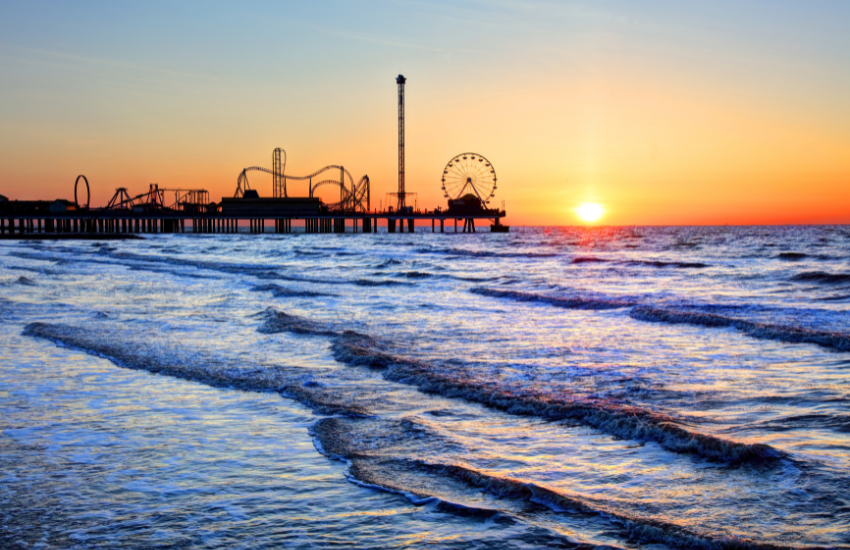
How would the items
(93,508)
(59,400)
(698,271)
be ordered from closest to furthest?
(93,508) → (59,400) → (698,271)

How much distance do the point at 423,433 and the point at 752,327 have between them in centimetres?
1071

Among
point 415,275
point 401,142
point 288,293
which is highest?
point 401,142

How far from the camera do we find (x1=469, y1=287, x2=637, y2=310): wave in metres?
20.9

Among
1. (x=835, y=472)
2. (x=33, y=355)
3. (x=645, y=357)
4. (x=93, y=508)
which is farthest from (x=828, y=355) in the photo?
(x=33, y=355)

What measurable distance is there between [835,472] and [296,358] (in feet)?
27.0

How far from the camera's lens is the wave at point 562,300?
68.6 ft

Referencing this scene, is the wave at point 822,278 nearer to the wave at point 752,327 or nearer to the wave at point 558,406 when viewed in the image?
the wave at point 752,327

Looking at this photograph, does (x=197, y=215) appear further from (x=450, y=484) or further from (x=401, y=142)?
(x=450, y=484)

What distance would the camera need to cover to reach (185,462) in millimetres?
6238

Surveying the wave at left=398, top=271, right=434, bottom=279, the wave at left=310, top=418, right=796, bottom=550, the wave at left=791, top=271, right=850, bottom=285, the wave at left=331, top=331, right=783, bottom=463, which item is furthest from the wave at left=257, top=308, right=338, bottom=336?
the wave at left=791, top=271, right=850, bottom=285

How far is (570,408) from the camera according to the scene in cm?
823

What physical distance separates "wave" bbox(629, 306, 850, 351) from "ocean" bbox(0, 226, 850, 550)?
0.28 ft

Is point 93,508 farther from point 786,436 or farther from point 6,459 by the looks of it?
point 786,436

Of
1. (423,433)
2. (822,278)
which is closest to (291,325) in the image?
(423,433)
